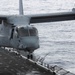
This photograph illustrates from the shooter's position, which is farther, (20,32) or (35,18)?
(35,18)

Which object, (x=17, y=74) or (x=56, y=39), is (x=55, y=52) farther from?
(x=17, y=74)

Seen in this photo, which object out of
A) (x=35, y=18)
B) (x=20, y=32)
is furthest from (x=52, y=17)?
(x=20, y=32)

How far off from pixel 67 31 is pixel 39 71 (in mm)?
59332

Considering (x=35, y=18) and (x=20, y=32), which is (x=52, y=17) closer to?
(x=35, y=18)

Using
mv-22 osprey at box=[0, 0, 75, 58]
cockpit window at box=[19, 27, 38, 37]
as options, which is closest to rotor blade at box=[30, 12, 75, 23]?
mv-22 osprey at box=[0, 0, 75, 58]

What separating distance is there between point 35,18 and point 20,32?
6.74 metres

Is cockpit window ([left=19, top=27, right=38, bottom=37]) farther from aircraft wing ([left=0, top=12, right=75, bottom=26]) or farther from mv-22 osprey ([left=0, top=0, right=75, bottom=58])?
aircraft wing ([left=0, top=12, right=75, bottom=26])

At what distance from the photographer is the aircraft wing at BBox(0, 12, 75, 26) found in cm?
4112

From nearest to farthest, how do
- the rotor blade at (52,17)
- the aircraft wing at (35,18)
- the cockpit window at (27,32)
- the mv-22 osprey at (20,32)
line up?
the mv-22 osprey at (20,32), the cockpit window at (27,32), the aircraft wing at (35,18), the rotor blade at (52,17)

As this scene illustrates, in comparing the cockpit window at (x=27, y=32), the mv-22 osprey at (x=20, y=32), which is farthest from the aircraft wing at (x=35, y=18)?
the cockpit window at (x=27, y=32)

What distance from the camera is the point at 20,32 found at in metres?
38.9

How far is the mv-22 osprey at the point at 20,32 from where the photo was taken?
38125 mm

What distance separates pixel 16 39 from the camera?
39.6m

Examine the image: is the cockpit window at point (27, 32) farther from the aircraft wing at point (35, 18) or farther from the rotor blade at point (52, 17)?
the rotor blade at point (52, 17)
